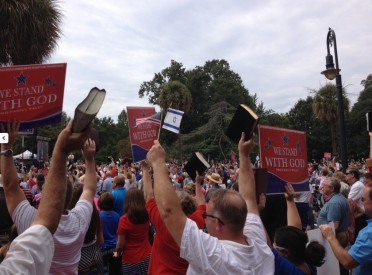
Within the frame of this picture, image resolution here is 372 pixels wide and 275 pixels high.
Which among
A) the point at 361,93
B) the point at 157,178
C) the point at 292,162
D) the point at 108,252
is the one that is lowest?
the point at 108,252

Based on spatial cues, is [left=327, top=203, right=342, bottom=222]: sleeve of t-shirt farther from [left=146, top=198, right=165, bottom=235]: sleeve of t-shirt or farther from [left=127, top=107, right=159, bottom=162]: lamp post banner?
[left=146, top=198, right=165, bottom=235]: sleeve of t-shirt

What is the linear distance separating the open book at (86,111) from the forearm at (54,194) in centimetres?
16

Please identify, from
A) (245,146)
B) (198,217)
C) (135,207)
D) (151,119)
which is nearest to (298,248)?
(245,146)

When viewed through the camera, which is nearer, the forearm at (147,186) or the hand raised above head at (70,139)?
the hand raised above head at (70,139)

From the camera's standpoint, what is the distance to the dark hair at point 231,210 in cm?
214

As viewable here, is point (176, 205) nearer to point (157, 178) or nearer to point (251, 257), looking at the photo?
point (157, 178)

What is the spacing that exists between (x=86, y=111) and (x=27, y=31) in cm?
1225

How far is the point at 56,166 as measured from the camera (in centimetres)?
153

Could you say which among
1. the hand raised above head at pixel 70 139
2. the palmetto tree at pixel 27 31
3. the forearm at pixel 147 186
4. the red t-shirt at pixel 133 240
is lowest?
the red t-shirt at pixel 133 240

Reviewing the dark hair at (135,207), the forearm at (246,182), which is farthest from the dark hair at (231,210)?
the dark hair at (135,207)

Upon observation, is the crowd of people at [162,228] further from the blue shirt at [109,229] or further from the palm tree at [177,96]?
the palm tree at [177,96]

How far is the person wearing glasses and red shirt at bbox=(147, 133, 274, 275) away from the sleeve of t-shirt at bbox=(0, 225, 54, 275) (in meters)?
0.74

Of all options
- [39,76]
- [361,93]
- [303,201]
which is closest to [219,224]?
[39,76]

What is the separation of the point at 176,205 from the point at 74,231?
38.7 inches
